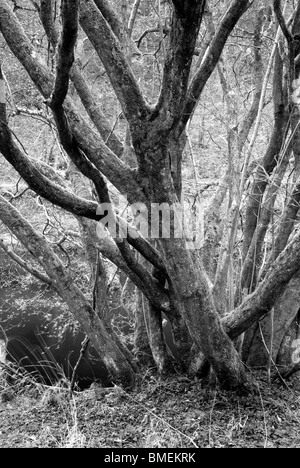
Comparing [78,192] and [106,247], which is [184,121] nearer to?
[106,247]

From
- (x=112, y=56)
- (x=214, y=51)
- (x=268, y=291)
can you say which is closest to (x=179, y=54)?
(x=112, y=56)

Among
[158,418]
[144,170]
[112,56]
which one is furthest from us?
[158,418]

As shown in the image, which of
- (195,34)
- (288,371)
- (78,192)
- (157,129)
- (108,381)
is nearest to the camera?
(195,34)

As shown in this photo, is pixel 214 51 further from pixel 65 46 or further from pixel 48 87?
pixel 65 46

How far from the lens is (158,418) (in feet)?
9.09

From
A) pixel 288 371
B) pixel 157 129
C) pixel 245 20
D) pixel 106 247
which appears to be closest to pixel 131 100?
pixel 157 129

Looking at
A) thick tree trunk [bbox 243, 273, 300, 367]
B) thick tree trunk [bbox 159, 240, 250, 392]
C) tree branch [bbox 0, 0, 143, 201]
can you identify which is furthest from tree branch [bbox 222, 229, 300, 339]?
tree branch [bbox 0, 0, 143, 201]

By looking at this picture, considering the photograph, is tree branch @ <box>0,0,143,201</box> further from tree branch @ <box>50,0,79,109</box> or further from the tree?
tree branch @ <box>50,0,79,109</box>

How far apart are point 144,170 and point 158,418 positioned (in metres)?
1.69

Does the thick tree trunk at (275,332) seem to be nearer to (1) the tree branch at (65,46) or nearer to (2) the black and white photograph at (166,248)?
(2) the black and white photograph at (166,248)

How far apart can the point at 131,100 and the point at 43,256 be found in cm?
158

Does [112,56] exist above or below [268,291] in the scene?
above

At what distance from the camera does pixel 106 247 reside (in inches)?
128

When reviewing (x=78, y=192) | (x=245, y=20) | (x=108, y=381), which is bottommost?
(x=108, y=381)
